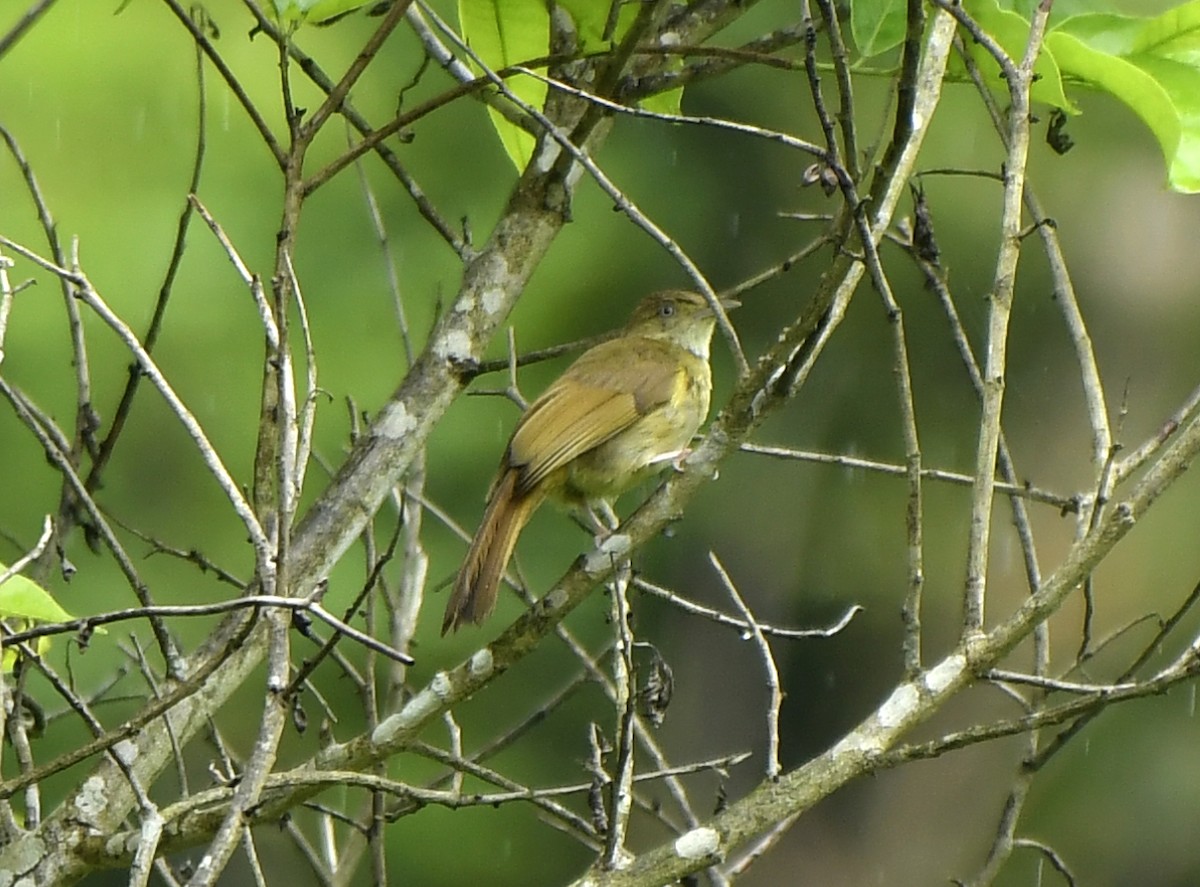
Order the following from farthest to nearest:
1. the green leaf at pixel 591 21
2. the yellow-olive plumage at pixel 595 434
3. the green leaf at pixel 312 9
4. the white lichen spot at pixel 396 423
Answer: the yellow-olive plumage at pixel 595 434
the white lichen spot at pixel 396 423
the green leaf at pixel 591 21
the green leaf at pixel 312 9

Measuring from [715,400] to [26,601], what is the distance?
27.0ft

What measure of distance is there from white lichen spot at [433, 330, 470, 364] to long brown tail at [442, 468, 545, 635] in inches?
23.0

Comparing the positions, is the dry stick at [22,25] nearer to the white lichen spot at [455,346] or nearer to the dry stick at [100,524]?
the dry stick at [100,524]

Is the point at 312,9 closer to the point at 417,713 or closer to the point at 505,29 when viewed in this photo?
the point at 505,29

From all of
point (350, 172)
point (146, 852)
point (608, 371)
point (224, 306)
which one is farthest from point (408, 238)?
point (146, 852)

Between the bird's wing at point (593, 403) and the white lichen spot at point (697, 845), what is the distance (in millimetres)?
1887

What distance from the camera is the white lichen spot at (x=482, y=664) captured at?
2.79 metres

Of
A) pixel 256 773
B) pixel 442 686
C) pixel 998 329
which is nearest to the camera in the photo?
pixel 256 773

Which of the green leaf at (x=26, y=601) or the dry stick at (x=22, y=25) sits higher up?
the dry stick at (x=22, y=25)

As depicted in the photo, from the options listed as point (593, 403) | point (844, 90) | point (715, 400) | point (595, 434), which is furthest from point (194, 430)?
point (715, 400)

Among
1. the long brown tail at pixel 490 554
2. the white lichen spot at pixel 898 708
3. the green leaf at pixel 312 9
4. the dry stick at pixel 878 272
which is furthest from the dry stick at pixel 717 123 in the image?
the long brown tail at pixel 490 554

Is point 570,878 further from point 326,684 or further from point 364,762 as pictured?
point 364,762

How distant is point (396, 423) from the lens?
3.05m

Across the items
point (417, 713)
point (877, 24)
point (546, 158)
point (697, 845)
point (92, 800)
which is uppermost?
point (546, 158)
